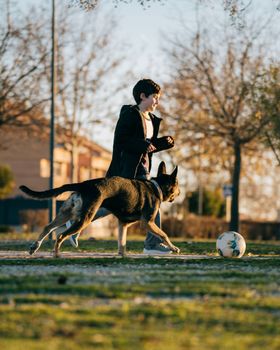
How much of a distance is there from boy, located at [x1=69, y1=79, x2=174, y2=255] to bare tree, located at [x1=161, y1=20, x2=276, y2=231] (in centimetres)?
2182

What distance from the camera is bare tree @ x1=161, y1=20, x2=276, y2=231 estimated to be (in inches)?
1384

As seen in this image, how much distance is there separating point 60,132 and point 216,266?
30000 millimetres

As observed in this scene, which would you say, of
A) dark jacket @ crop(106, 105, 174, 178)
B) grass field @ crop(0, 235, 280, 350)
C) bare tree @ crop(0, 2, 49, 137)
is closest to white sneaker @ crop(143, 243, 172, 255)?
dark jacket @ crop(106, 105, 174, 178)

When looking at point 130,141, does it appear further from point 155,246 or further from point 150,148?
point 155,246

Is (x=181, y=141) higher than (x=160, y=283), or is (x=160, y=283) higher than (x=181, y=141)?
(x=181, y=141)

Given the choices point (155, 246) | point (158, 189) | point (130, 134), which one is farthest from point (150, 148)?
point (155, 246)

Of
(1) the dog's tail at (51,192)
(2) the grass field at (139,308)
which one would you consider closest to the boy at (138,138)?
(1) the dog's tail at (51,192)

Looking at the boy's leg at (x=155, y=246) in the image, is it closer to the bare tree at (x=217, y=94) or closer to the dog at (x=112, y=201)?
the dog at (x=112, y=201)

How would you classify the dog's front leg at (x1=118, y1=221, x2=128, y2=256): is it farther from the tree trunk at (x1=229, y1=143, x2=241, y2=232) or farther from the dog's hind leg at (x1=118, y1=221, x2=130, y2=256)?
the tree trunk at (x1=229, y1=143, x2=241, y2=232)

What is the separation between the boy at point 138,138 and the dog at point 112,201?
353 mm

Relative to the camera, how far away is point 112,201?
466 inches

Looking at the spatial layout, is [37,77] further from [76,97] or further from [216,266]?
[216,266]

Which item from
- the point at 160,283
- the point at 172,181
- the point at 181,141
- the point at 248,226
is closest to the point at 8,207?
the point at 248,226

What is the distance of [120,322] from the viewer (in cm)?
618
